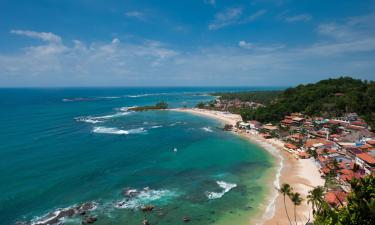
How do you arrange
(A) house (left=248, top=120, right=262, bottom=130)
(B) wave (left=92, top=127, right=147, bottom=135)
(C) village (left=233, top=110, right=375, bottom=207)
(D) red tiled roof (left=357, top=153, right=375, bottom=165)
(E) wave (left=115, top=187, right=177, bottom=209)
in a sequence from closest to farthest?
(E) wave (left=115, top=187, right=177, bottom=209)
(C) village (left=233, top=110, right=375, bottom=207)
(D) red tiled roof (left=357, top=153, right=375, bottom=165)
(B) wave (left=92, top=127, right=147, bottom=135)
(A) house (left=248, top=120, right=262, bottom=130)

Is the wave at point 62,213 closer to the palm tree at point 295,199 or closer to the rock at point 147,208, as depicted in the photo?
the rock at point 147,208

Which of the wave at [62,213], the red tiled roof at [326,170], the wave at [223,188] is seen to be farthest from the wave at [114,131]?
the red tiled roof at [326,170]

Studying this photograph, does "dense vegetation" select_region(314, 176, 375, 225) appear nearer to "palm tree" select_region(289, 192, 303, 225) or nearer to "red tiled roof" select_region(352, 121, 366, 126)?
"palm tree" select_region(289, 192, 303, 225)

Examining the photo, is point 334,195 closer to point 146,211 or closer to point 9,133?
point 146,211

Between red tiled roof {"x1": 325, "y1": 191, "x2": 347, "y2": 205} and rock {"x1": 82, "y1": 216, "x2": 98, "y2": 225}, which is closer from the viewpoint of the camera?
rock {"x1": 82, "y1": 216, "x2": 98, "y2": 225}

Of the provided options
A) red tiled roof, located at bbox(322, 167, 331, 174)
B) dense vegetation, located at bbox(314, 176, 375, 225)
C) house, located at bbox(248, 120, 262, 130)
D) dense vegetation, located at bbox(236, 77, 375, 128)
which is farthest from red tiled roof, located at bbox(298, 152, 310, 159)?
dense vegetation, located at bbox(314, 176, 375, 225)

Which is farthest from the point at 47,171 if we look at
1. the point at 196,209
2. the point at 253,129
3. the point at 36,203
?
the point at 253,129
